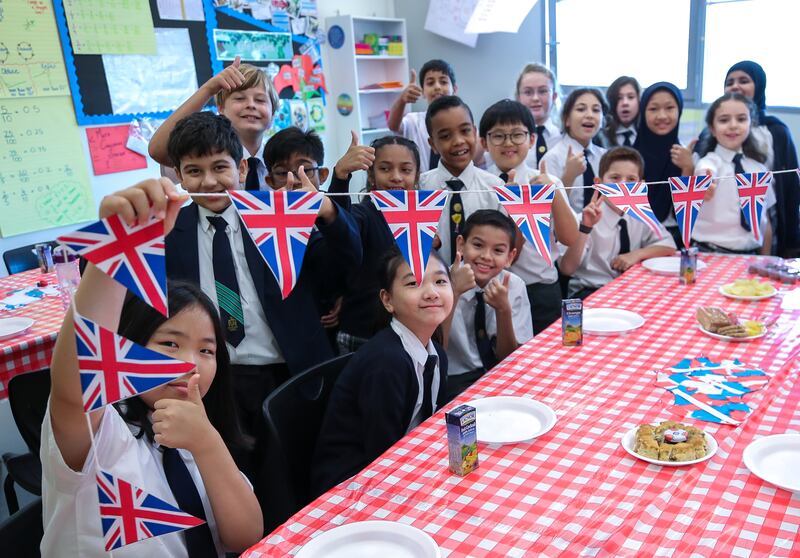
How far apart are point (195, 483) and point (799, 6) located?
5.39m

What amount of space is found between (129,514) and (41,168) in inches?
151

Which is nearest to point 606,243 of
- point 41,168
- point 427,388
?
point 427,388

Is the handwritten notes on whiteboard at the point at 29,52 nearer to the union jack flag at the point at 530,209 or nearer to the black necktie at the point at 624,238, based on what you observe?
the union jack flag at the point at 530,209

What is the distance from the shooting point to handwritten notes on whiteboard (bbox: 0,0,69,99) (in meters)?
3.99

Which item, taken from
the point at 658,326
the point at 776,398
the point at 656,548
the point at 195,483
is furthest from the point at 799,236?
the point at 195,483

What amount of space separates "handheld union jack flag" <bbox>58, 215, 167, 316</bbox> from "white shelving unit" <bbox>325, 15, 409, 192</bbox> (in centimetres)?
490

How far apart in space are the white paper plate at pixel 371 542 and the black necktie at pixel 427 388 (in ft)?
2.33

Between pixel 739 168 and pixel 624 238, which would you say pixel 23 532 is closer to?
pixel 624 238

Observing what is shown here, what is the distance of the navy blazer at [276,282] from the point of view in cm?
204

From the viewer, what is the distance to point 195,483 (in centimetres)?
145

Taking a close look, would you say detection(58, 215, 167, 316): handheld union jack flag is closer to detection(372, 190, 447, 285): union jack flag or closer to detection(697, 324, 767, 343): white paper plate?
detection(372, 190, 447, 285): union jack flag

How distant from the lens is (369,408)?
1.77 m

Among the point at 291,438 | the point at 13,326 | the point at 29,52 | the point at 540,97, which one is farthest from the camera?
the point at 540,97

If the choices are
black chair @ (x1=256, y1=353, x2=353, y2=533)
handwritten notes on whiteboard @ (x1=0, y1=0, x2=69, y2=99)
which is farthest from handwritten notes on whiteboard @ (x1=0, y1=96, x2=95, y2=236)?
black chair @ (x1=256, y1=353, x2=353, y2=533)
